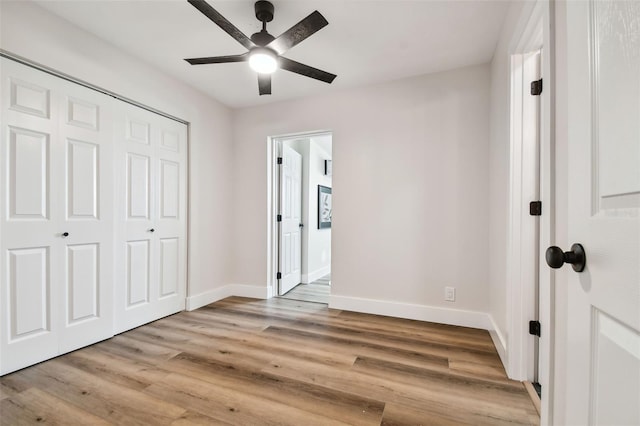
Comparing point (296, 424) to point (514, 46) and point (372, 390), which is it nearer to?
point (372, 390)

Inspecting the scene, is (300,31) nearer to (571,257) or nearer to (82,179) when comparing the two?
(571,257)

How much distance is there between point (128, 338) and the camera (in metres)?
2.46

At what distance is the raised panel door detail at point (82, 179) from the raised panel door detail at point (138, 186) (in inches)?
11.2

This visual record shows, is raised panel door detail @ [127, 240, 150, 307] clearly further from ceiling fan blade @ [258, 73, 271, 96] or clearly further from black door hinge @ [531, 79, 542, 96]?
black door hinge @ [531, 79, 542, 96]

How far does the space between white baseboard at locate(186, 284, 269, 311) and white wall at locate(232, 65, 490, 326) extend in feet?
3.42

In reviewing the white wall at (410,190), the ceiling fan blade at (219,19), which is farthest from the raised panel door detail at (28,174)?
the white wall at (410,190)

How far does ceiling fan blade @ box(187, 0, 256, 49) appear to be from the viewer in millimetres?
1574

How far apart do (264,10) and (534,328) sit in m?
2.73

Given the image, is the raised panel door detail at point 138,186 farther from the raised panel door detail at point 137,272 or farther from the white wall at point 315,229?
the white wall at point 315,229

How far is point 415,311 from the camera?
2.91 metres

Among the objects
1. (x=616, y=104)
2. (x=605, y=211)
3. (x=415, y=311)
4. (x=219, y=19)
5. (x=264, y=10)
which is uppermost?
(x=264, y=10)

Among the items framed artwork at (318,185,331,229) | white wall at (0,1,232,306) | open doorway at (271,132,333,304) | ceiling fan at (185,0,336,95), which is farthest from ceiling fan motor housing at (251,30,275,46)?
framed artwork at (318,185,331,229)

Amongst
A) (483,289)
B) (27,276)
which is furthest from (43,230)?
(483,289)

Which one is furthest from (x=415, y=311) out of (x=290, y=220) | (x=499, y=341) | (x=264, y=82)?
(x=264, y=82)
